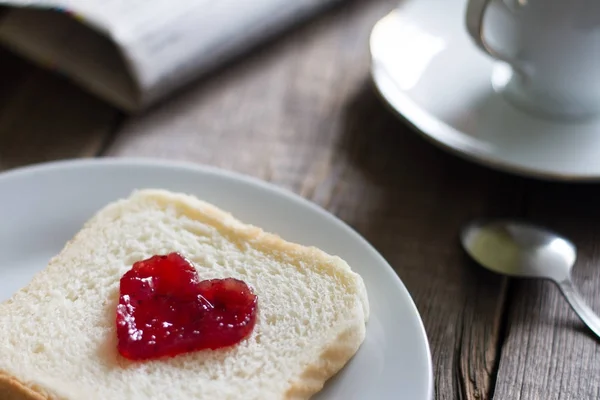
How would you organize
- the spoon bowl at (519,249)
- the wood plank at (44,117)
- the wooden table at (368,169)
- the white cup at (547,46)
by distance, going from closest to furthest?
the wooden table at (368,169), the spoon bowl at (519,249), the white cup at (547,46), the wood plank at (44,117)

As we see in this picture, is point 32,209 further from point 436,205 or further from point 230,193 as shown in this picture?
point 436,205

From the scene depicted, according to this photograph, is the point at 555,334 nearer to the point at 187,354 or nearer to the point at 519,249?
the point at 519,249

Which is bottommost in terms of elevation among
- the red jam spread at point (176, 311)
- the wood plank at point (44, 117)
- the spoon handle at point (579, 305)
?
the spoon handle at point (579, 305)

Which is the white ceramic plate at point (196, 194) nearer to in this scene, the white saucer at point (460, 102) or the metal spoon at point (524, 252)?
the metal spoon at point (524, 252)

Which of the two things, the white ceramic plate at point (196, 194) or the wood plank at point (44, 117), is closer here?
the white ceramic plate at point (196, 194)

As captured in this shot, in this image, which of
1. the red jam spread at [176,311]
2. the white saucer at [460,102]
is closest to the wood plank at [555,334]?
the white saucer at [460,102]

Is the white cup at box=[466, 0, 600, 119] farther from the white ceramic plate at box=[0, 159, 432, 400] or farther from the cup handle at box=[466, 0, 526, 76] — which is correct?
the white ceramic plate at box=[0, 159, 432, 400]

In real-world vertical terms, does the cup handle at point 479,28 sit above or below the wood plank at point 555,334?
above

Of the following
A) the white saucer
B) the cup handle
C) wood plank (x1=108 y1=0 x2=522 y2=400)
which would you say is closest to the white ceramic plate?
wood plank (x1=108 y1=0 x2=522 y2=400)
